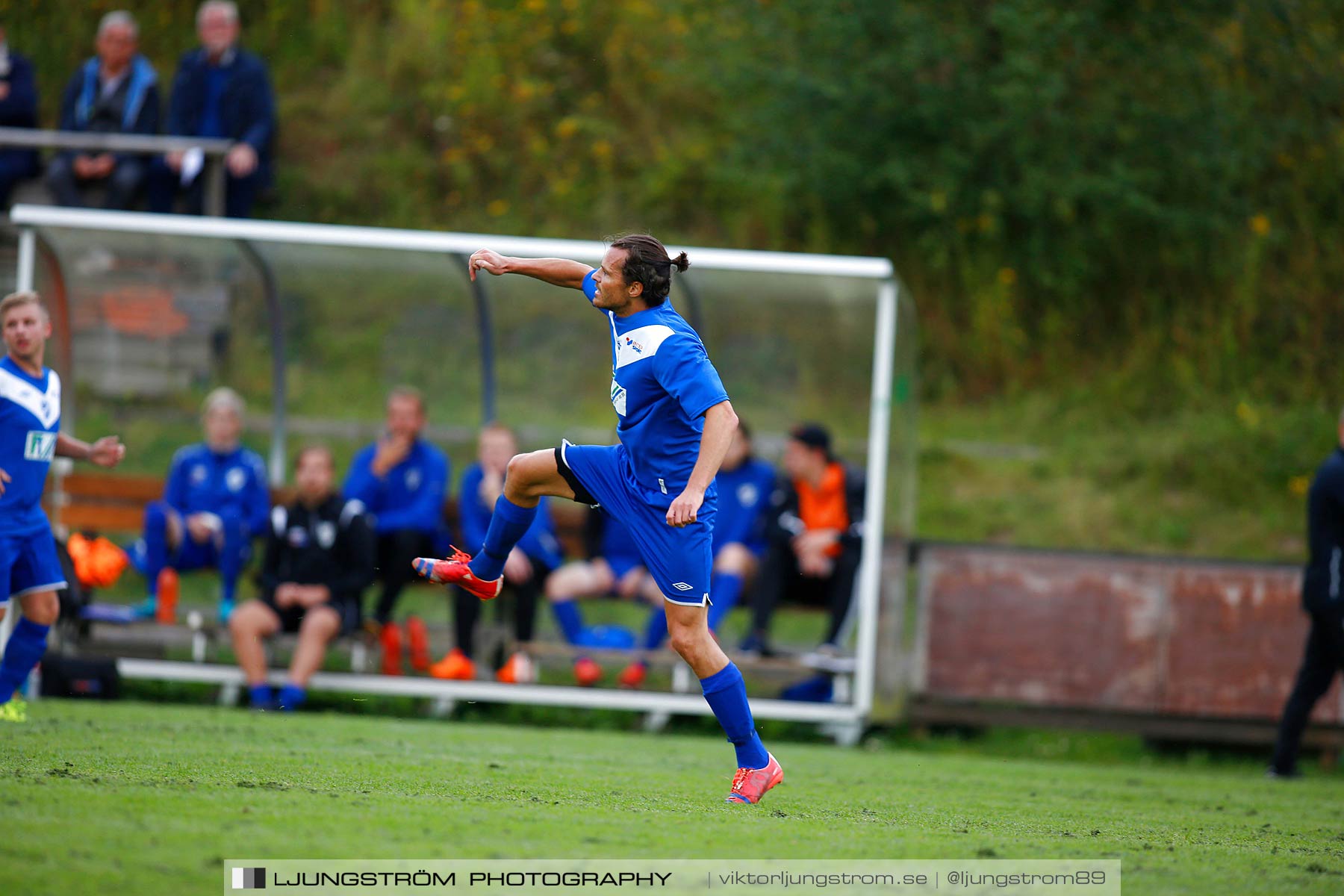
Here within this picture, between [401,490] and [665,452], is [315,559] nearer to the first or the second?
[401,490]

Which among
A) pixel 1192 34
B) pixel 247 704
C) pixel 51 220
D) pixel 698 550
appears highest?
pixel 1192 34

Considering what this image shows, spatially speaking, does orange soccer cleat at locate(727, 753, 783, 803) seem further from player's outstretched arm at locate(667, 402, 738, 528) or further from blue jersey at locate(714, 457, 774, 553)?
blue jersey at locate(714, 457, 774, 553)

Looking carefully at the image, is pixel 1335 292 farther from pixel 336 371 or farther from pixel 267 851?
pixel 267 851

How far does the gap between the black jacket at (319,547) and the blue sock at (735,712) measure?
4.44 metres

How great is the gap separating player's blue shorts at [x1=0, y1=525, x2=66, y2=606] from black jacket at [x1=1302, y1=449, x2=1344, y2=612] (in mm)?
6416

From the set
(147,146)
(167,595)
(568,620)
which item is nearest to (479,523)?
(568,620)

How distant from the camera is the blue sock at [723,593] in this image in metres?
9.55

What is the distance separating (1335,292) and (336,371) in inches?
404

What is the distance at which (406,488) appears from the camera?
10070mm

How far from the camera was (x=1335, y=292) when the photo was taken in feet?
50.3

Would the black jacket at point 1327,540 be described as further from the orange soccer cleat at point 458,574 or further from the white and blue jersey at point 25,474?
the white and blue jersey at point 25,474

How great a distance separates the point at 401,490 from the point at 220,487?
1187 mm

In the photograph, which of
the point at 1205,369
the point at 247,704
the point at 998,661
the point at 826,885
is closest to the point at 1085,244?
the point at 1205,369

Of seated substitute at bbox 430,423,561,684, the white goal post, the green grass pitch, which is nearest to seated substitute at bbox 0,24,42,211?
the white goal post
